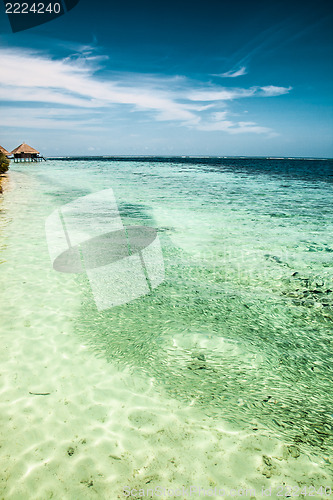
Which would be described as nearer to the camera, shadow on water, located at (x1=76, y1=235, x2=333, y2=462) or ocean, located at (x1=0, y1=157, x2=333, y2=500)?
ocean, located at (x1=0, y1=157, x2=333, y2=500)

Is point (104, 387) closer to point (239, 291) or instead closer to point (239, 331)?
point (239, 331)

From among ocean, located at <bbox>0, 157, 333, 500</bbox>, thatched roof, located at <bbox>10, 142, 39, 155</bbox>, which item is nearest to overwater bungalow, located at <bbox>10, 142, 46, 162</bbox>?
thatched roof, located at <bbox>10, 142, 39, 155</bbox>

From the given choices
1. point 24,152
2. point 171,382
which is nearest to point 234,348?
point 171,382

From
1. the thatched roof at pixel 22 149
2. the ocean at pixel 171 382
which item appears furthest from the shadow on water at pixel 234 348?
the thatched roof at pixel 22 149

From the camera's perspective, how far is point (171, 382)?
2613 mm

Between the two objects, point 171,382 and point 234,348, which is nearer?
point 171,382

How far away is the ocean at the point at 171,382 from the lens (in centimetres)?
188

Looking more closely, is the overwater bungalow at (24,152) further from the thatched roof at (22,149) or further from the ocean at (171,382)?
the ocean at (171,382)

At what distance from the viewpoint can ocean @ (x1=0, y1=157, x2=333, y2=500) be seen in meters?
1.88

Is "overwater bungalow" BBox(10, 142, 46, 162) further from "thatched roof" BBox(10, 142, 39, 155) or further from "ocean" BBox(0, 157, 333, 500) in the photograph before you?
"ocean" BBox(0, 157, 333, 500)

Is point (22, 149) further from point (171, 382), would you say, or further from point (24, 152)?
point (171, 382)

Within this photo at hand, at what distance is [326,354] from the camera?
3012 mm

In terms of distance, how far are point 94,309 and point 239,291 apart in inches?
86.8

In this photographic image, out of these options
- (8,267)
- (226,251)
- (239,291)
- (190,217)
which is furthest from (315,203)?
(8,267)
